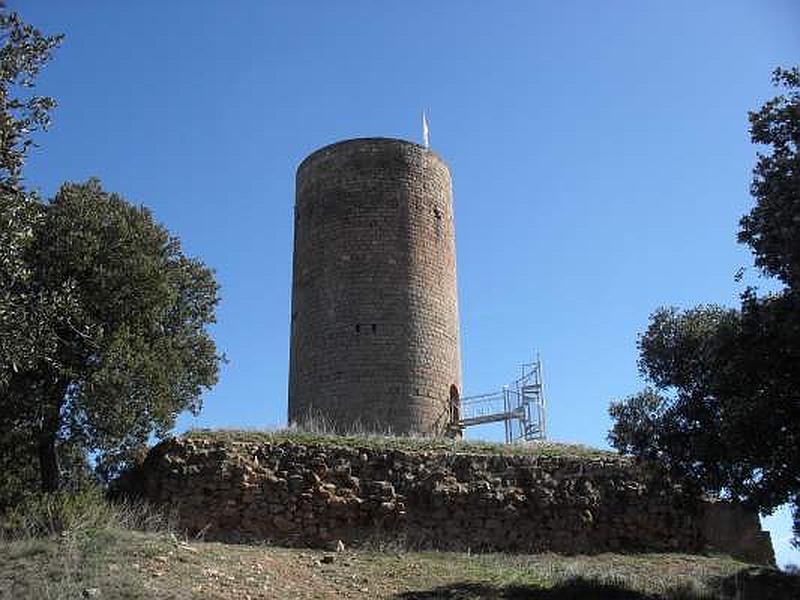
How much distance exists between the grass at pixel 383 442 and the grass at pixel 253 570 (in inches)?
77.5

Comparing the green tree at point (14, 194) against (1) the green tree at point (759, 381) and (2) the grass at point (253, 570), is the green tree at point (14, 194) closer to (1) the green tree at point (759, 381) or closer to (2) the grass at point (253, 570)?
(2) the grass at point (253, 570)

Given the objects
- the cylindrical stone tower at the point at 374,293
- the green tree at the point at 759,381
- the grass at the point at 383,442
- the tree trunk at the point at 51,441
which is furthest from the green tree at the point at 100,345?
the green tree at the point at 759,381

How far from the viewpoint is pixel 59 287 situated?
14.3 meters

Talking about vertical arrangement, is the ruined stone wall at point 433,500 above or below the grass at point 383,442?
below

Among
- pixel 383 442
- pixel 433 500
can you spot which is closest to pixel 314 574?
pixel 433 500

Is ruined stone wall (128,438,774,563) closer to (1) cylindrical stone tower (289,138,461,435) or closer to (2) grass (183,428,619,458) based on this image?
(2) grass (183,428,619,458)

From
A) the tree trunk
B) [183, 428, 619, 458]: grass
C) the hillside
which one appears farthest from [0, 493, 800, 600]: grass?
[183, 428, 619, 458]: grass

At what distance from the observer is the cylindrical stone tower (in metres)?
19.8

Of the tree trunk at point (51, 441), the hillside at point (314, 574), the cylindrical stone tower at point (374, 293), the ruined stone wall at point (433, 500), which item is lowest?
the hillside at point (314, 574)

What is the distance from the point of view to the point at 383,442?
15.8 m

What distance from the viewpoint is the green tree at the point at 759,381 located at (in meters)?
11.1

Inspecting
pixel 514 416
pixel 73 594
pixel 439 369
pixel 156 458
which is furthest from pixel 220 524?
pixel 514 416

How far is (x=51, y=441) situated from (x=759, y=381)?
10491mm

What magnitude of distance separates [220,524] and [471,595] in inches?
171
